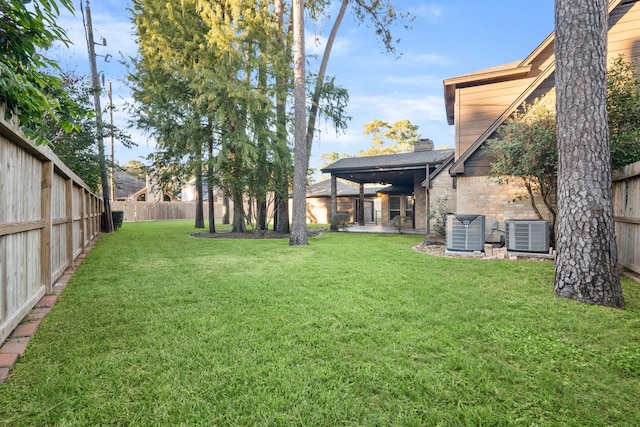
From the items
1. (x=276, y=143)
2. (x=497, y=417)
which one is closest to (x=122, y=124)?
(x=276, y=143)

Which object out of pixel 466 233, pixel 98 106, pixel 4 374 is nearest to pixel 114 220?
pixel 98 106

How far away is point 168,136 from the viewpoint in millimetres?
12539

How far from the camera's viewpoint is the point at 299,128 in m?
9.65

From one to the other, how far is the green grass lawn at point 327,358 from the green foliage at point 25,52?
6.06ft

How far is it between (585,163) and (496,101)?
7.08 meters

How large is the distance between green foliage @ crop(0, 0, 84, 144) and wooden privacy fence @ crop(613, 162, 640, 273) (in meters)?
6.91

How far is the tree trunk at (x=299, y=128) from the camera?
9461 millimetres

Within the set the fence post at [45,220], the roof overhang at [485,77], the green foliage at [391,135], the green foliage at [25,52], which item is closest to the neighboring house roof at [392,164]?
the roof overhang at [485,77]

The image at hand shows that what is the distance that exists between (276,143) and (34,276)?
917cm

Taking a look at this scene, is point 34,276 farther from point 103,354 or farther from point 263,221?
point 263,221

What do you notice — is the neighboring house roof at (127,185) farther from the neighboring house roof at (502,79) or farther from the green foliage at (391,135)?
the neighboring house roof at (502,79)

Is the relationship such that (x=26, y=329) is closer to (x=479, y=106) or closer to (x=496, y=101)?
(x=479, y=106)

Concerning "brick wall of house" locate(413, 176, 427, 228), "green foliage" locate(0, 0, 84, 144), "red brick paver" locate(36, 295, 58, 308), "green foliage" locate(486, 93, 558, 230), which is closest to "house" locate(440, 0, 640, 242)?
"green foliage" locate(486, 93, 558, 230)

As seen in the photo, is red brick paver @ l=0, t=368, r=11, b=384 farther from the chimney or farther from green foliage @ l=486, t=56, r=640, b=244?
the chimney
